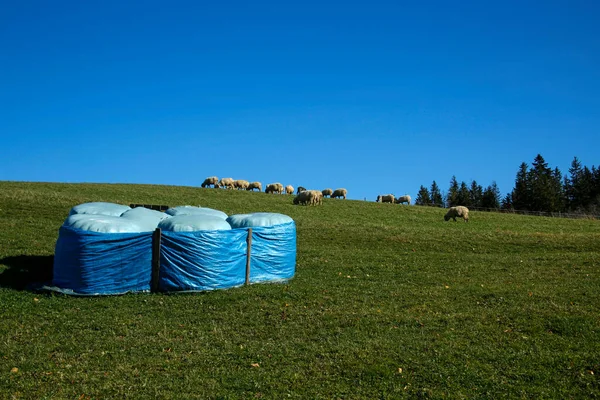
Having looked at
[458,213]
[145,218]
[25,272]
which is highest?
[458,213]

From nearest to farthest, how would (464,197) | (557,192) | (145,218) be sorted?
(145,218), (557,192), (464,197)

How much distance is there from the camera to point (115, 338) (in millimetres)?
9742

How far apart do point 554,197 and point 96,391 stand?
90.8 metres

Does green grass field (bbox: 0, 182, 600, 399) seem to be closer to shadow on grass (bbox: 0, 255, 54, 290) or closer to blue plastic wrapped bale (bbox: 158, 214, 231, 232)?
shadow on grass (bbox: 0, 255, 54, 290)

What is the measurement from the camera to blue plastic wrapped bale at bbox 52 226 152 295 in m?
13.1

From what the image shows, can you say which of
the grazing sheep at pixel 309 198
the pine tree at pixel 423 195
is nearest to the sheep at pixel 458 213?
the grazing sheep at pixel 309 198

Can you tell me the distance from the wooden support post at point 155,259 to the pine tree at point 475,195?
334 ft

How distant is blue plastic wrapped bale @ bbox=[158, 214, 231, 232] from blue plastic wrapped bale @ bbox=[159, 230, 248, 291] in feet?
1.03

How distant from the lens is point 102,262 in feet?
43.0

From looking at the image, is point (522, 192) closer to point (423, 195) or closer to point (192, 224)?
point (423, 195)

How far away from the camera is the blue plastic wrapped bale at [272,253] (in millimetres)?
15000

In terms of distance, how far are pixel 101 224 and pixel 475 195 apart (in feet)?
356

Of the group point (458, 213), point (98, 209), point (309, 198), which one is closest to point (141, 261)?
point (98, 209)

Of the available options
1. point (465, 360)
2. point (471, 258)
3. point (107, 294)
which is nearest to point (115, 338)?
point (107, 294)
